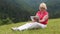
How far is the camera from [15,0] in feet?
92.4

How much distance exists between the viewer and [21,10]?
26.8 metres

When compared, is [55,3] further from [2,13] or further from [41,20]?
[41,20]

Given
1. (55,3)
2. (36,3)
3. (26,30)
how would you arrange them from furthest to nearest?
(55,3) → (36,3) → (26,30)

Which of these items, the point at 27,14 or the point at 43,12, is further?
the point at 27,14

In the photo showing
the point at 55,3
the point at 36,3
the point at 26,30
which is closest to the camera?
the point at 26,30

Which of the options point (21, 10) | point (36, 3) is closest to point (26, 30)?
point (36, 3)

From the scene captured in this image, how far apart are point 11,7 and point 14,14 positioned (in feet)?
4.97

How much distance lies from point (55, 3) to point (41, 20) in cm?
1936

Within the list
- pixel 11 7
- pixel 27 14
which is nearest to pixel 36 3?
pixel 27 14

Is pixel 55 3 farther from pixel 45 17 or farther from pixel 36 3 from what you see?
pixel 45 17

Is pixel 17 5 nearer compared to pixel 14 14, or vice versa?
pixel 14 14

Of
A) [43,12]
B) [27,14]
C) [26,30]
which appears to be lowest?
[27,14]

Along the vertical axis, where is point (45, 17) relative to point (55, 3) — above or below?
above

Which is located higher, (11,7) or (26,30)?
(26,30)
